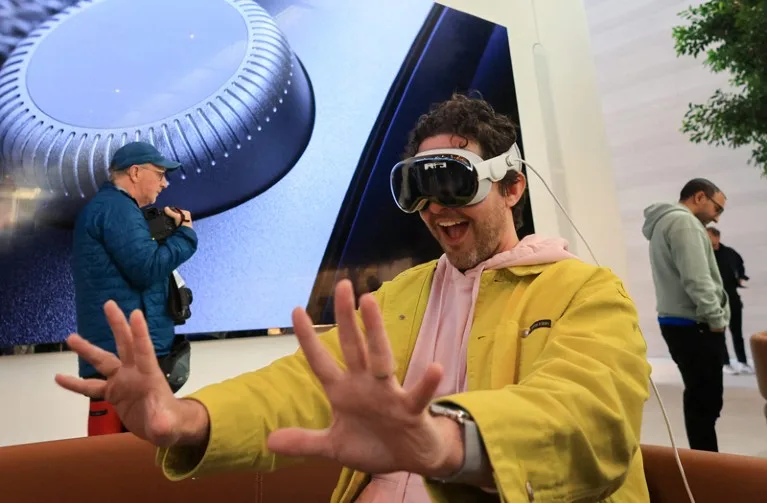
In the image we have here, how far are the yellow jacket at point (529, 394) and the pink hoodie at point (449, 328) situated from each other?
2 cm

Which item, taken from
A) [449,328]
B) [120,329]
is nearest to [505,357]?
[449,328]

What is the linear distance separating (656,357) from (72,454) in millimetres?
6603

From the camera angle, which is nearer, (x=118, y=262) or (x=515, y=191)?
(x=515, y=191)

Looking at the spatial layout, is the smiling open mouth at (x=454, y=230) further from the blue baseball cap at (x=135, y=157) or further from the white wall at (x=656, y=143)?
the white wall at (x=656, y=143)

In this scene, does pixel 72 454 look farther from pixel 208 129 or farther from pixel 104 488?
pixel 208 129

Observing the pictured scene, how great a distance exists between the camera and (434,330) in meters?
1.24

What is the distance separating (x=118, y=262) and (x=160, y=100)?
36.0 inches

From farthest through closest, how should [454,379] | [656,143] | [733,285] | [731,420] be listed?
[656,143]
[733,285]
[731,420]
[454,379]

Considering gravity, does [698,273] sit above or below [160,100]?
below

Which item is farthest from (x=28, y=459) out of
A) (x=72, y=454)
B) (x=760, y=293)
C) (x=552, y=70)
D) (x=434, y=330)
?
(x=760, y=293)

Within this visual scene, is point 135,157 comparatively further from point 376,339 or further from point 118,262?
point 376,339

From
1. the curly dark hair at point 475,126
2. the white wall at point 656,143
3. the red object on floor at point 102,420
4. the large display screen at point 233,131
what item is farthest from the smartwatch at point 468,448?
the white wall at point 656,143

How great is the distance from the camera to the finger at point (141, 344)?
2.29 feet

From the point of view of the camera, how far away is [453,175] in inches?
49.7
